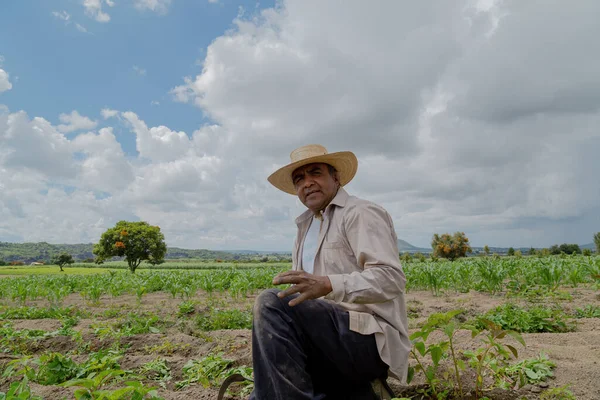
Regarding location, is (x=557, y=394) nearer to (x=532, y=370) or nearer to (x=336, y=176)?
(x=532, y=370)

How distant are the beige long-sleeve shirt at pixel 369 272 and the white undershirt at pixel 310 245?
0.17 m

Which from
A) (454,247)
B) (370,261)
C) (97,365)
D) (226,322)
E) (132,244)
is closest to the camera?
(370,261)

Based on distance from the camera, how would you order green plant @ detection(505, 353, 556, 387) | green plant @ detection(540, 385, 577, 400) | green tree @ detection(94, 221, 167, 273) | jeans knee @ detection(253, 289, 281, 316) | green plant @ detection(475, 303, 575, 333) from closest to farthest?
jeans knee @ detection(253, 289, 281, 316)
green plant @ detection(540, 385, 577, 400)
green plant @ detection(505, 353, 556, 387)
green plant @ detection(475, 303, 575, 333)
green tree @ detection(94, 221, 167, 273)

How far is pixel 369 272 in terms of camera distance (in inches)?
82.3

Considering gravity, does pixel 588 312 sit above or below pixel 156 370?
above

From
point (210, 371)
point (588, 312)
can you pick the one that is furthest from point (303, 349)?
point (588, 312)

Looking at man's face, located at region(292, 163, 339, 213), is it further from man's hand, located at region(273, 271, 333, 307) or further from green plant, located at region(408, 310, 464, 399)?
green plant, located at region(408, 310, 464, 399)

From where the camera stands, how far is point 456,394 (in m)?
2.53

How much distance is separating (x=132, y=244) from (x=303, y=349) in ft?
124

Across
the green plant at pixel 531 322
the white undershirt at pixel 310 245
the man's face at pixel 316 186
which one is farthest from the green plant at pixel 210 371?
the green plant at pixel 531 322

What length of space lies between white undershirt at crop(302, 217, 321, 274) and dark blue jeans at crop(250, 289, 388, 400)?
483 mm

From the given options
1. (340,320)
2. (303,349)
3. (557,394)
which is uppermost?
(340,320)

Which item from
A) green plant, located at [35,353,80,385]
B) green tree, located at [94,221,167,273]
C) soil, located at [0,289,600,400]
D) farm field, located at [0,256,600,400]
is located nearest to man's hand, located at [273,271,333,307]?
farm field, located at [0,256,600,400]

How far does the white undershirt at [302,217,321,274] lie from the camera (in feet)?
8.88
